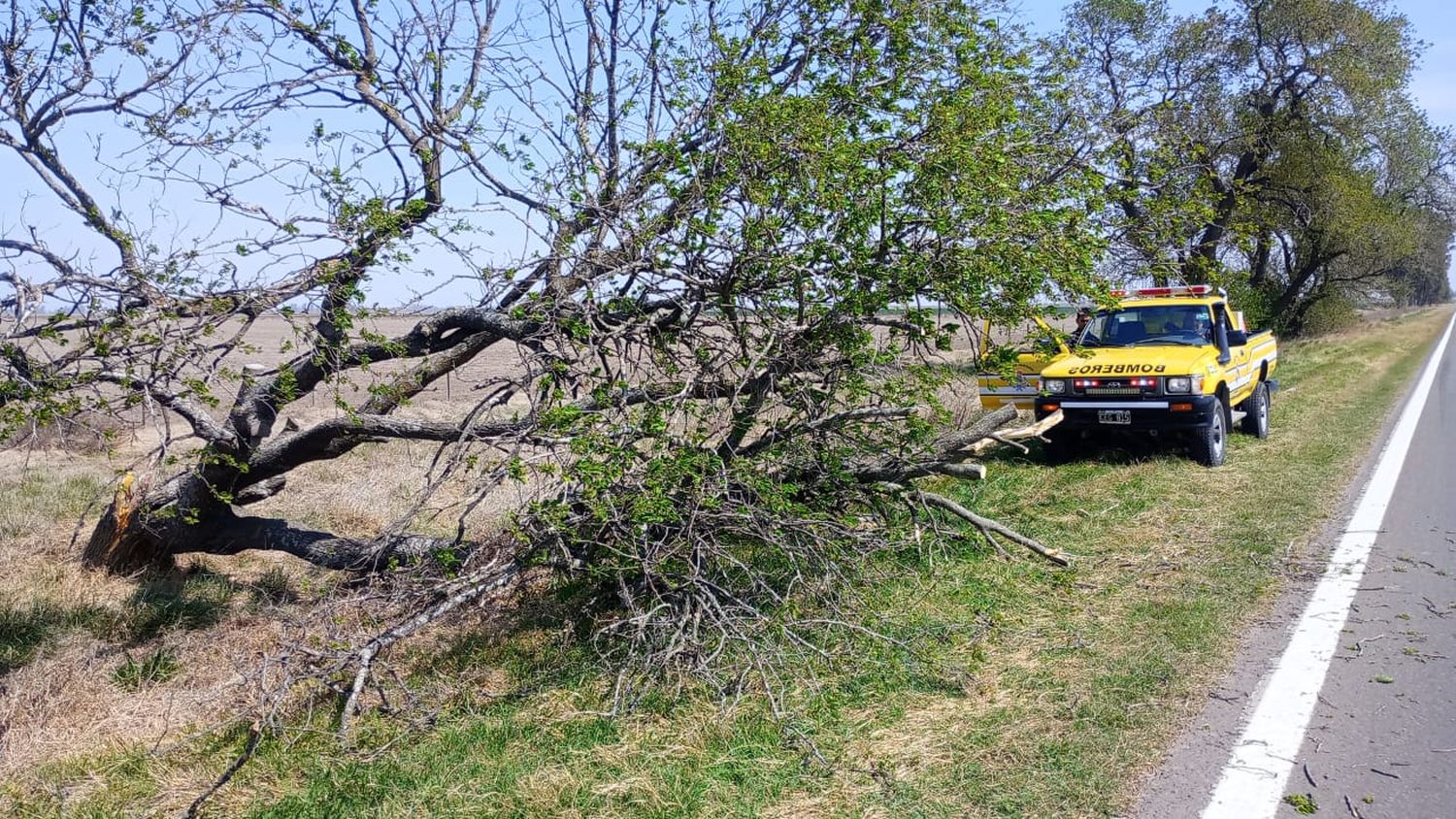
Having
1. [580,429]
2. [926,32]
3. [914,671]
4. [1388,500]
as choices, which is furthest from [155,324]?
[1388,500]

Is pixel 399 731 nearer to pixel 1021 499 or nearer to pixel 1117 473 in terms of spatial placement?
pixel 1021 499

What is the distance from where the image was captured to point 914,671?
5.38 metres

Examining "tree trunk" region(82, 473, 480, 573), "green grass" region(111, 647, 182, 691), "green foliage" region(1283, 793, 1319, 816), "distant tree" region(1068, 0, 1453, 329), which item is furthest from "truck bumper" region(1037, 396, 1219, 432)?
"distant tree" region(1068, 0, 1453, 329)

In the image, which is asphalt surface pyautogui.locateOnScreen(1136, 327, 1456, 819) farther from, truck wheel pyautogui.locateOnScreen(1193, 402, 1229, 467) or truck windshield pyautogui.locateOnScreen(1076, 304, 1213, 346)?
truck windshield pyautogui.locateOnScreen(1076, 304, 1213, 346)

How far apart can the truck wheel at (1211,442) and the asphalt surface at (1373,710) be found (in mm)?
3097

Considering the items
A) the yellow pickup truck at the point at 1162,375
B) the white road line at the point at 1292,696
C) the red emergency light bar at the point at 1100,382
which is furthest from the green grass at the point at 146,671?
the red emergency light bar at the point at 1100,382

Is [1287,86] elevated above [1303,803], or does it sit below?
above

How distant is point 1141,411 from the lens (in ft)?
35.0

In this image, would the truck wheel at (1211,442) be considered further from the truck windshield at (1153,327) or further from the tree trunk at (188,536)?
the tree trunk at (188,536)

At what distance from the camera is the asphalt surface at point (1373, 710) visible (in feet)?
13.0

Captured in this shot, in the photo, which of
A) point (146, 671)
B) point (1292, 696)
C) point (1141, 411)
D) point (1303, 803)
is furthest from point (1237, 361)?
point (146, 671)

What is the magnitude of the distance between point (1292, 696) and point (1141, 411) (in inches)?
242

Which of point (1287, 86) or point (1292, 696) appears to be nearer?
point (1292, 696)

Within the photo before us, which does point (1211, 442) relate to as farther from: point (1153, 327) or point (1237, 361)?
point (1153, 327)
